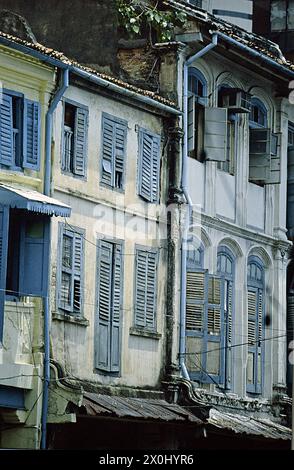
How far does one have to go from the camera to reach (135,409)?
29.7 metres

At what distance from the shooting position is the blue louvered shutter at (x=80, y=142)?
29531 mm

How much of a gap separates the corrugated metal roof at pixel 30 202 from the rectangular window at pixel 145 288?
3316 millimetres

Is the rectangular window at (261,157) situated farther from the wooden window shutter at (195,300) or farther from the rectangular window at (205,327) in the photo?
the wooden window shutter at (195,300)

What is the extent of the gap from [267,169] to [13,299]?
337 inches

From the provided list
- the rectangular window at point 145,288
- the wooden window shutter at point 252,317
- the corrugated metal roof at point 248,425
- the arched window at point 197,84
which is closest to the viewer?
the rectangular window at point 145,288

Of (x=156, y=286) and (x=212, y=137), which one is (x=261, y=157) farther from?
(x=156, y=286)

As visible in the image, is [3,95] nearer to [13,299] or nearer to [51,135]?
[51,135]

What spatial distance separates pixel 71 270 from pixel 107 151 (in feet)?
7.58

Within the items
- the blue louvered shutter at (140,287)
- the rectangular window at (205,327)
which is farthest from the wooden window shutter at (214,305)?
the blue louvered shutter at (140,287)

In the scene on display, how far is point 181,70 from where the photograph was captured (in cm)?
3272

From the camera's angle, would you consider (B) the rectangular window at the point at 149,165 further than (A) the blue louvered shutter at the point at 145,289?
Yes
